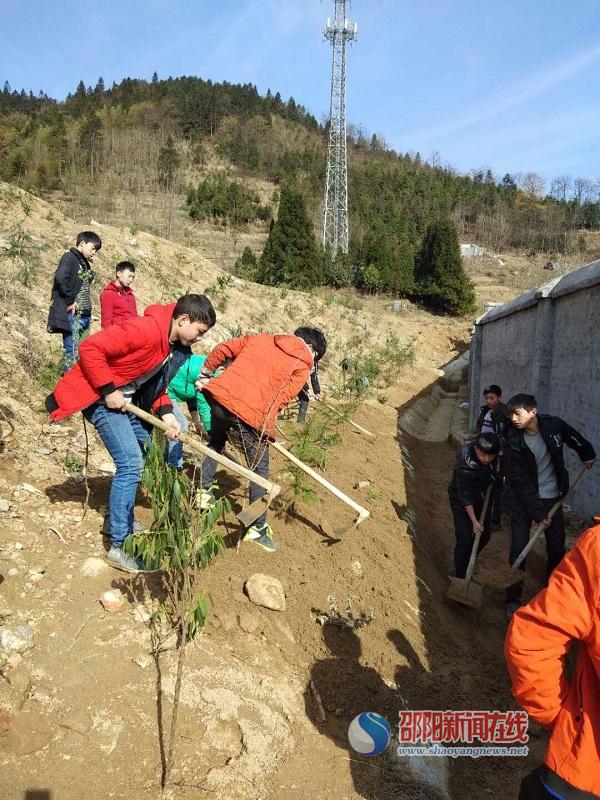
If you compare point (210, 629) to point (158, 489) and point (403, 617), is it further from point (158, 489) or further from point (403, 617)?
point (403, 617)

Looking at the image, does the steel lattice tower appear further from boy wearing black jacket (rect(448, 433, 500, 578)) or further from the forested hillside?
boy wearing black jacket (rect(448, 433, 500, 578))

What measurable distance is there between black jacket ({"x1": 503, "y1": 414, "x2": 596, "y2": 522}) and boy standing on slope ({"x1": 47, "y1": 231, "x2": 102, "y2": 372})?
403cm

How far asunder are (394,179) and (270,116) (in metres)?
28.0

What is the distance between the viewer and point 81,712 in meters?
2.20

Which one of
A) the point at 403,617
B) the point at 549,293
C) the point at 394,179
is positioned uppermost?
the point at 394,179

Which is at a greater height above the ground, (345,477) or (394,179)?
(394,179)

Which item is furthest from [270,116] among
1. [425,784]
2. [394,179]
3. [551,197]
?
[425,784]

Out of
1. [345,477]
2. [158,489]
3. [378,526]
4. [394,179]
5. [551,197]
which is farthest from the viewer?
[551,197]

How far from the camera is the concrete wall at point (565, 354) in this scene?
4863 millimetres

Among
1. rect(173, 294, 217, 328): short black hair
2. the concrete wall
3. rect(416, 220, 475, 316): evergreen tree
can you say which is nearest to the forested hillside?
rect(416, 220, 475, 316): evergreen tree

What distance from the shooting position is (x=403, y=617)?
370 cm

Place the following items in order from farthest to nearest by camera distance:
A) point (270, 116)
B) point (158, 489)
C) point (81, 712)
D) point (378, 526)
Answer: point (270, 116) < point (378, 526) < point (158, 489) < point (81, 712)

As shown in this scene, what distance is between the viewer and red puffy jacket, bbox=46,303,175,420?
2.88m

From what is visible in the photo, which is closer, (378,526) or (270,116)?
(378,526)
